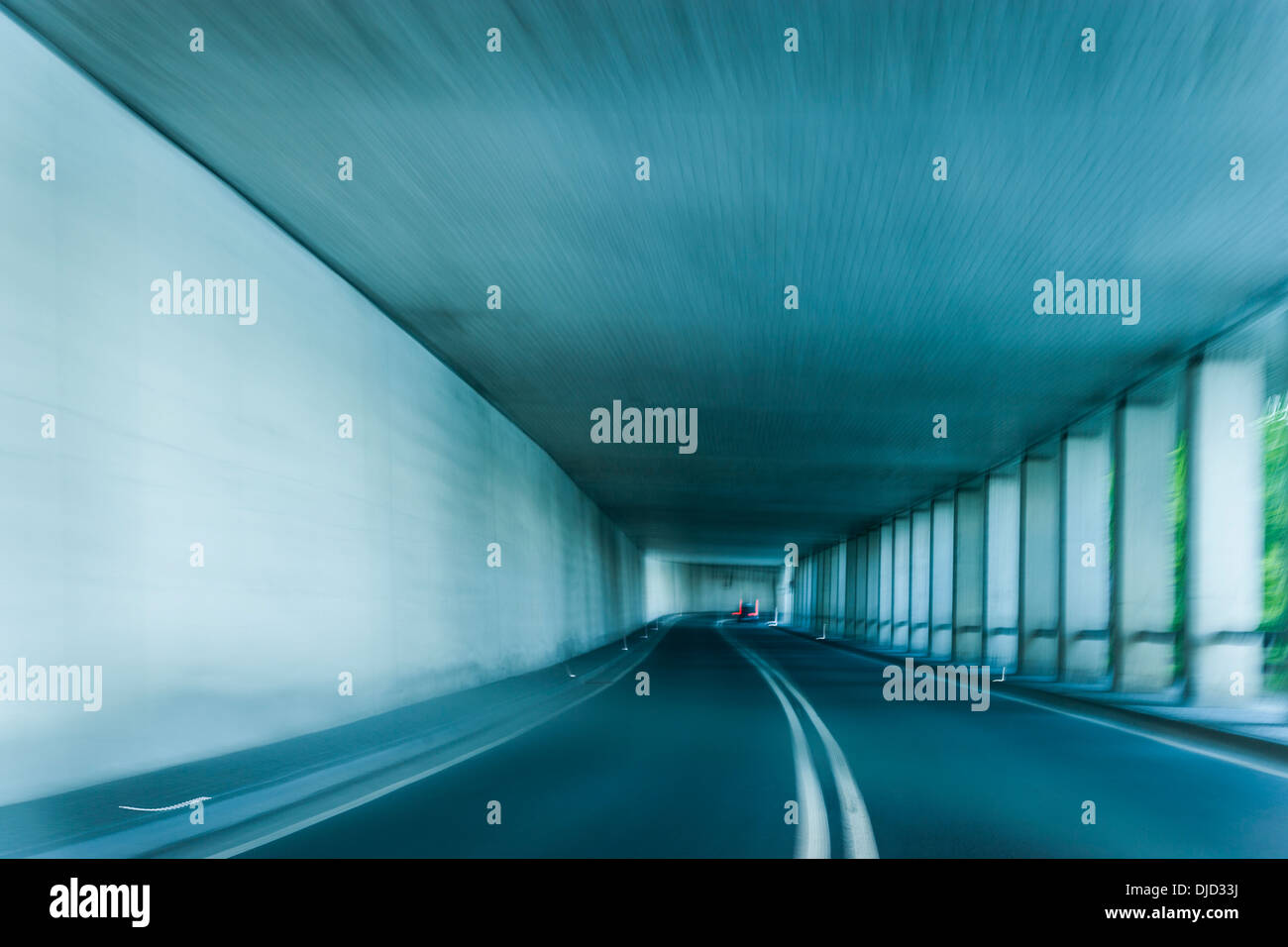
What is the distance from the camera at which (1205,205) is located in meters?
11.4

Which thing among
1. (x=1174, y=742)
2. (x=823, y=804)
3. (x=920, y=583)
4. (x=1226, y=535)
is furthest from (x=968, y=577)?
(x=823, y=804)

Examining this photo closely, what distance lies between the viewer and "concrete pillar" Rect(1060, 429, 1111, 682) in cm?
2498

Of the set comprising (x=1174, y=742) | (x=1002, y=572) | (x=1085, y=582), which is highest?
(x=1085, y=582)

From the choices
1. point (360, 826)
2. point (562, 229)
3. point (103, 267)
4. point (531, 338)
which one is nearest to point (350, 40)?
point (103, 267)

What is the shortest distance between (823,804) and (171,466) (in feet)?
20.1

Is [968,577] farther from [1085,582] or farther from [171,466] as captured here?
[171,466]

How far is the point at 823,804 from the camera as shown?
8.84 metres

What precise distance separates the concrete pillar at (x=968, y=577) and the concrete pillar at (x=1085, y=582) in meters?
9.65

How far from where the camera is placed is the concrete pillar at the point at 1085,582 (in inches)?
984

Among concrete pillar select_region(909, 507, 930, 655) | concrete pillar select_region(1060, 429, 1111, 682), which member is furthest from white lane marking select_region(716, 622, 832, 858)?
concrete pillar select_region(909, 507, 930, 655)

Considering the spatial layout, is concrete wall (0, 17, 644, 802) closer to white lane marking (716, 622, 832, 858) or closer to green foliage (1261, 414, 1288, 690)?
white lane marking (716, 622, 832, 858)

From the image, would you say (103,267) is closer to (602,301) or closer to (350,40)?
(350,40)

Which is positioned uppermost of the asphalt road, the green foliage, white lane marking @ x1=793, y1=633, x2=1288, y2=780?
the green foliage

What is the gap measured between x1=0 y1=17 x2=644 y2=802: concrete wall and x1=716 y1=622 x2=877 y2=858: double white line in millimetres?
5162
